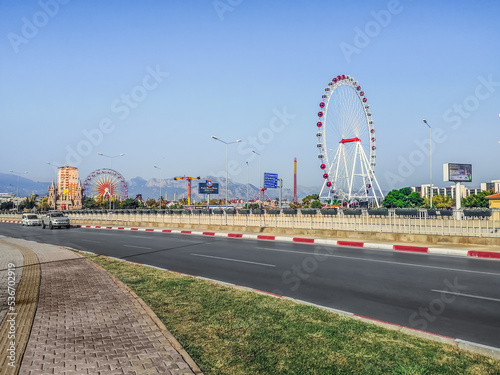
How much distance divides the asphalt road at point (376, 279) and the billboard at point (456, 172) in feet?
56.0

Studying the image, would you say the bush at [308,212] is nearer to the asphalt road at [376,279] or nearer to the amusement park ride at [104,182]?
the asphalt road at [376,279]

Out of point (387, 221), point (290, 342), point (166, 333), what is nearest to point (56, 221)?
point (387, 221)

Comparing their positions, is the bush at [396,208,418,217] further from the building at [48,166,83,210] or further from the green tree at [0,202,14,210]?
the green tree at [0,202,14,210]

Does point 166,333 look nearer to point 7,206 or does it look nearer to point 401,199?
point 401,199

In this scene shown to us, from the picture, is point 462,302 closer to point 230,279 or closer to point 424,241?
point 230,279

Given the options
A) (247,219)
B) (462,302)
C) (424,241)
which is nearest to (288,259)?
(462,302)

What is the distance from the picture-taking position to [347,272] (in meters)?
10.2

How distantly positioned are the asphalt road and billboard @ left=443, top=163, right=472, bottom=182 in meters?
17.1

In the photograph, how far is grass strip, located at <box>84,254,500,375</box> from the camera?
161 inches

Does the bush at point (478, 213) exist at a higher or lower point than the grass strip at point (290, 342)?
higher

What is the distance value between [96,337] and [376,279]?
6.75 m

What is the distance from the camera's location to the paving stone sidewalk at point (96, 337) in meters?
4.09

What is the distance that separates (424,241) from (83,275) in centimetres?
1424

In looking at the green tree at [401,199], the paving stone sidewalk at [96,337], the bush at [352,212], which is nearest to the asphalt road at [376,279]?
the paving stone sidewalk at [96,337]
